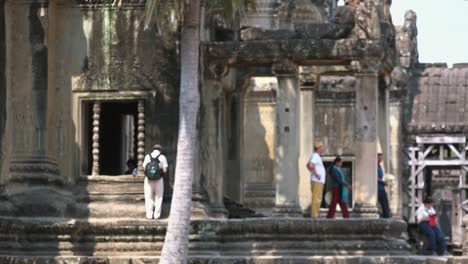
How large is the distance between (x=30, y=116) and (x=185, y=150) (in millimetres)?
4875

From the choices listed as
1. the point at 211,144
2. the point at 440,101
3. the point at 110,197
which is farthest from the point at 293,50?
the point at 440,101

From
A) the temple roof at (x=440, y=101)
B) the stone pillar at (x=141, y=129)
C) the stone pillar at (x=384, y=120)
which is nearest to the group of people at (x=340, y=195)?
the stone pillar at (x=384, y=120)

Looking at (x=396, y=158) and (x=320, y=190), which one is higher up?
(x=396, y=158)

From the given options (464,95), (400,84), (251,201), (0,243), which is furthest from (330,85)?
(0,243)

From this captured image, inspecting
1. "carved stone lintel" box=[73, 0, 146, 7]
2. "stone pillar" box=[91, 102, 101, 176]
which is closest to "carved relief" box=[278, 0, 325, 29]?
"carved stone lintel" box=[73, 0, 146, 7]

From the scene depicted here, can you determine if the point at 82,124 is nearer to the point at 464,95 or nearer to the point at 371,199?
the point at 371,199

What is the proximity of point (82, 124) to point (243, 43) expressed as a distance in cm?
332

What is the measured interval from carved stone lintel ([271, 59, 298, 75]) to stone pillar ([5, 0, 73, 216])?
417cm

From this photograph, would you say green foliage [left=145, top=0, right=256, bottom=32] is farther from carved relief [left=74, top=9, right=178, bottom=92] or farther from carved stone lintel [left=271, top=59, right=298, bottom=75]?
carved stone lintel [left=271, top=59, right=298, bottom=75]

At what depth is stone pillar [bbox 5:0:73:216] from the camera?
102 ft

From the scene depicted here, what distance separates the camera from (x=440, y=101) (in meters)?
50.1

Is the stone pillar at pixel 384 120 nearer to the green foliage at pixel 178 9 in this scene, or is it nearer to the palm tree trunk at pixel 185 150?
the green foliage at pixel 178 9

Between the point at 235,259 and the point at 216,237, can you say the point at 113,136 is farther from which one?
the point at 235,259

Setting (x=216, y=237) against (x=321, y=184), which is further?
(x=321, y=184)
